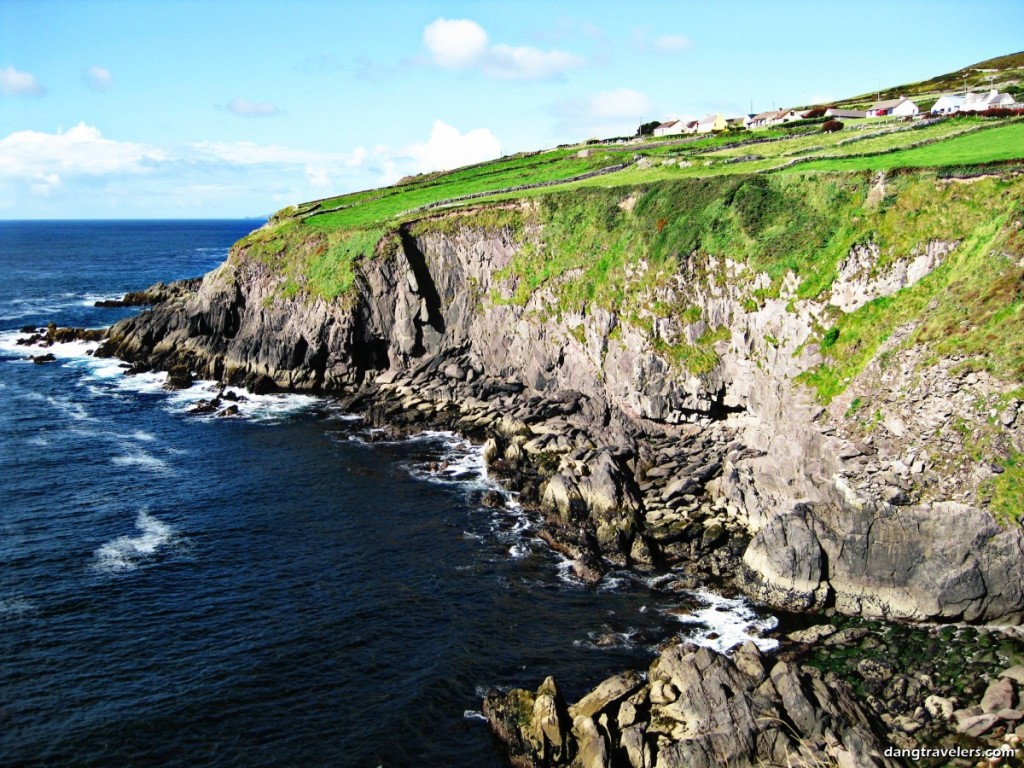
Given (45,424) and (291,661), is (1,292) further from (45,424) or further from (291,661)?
(291,661)

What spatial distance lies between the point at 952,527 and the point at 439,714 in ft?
85.8

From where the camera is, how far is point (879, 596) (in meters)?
37.8

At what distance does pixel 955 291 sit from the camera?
137 feet

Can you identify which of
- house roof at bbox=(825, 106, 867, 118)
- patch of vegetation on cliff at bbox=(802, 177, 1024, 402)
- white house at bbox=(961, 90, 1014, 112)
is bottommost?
patch of vegetation on cliff at bbox=(802, 177, 1024, 402)

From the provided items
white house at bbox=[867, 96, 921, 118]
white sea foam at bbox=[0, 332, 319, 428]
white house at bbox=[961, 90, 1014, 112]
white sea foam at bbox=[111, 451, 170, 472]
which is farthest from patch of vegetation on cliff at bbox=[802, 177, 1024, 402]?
white sea foam at bbox=[0, 332, 319, 428]

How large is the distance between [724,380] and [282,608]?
1278 inches

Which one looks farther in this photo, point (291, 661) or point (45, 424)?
point (45, 424)

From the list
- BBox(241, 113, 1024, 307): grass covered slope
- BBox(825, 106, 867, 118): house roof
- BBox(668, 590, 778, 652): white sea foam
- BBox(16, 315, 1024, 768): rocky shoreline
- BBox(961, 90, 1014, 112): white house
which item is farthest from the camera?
BBox(825, 106, 867, 118): house roof

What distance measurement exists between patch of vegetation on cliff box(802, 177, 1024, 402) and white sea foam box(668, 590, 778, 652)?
1381 cm

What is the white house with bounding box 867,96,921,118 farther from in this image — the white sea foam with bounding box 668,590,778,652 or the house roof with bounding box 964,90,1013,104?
the white sea foam with bounding box 668,590,778,652

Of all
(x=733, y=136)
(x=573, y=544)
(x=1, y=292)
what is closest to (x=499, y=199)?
(x=733, y=136)

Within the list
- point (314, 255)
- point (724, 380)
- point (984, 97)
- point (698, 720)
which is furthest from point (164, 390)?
point (984, 97)

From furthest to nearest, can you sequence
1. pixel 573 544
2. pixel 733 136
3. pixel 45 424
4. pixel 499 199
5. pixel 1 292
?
pixel 1 292
pixel 733 136
pixel 499 199
pixel 45 424
pixel 573 544

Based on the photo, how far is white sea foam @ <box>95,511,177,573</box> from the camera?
4415cm
